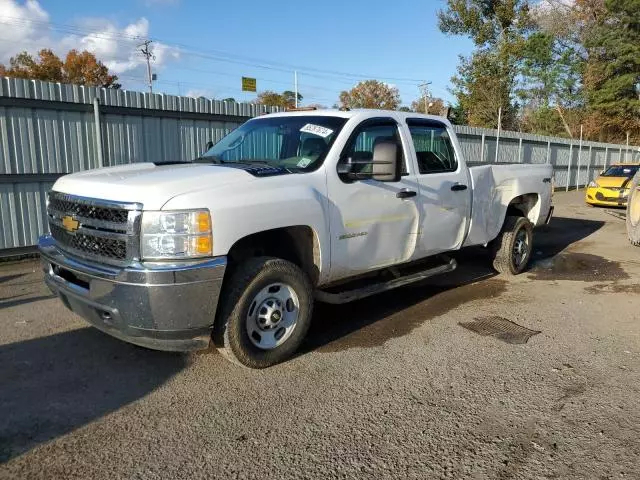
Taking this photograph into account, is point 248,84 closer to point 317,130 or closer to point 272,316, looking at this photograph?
point 317,130

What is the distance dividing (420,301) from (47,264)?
3.88 m

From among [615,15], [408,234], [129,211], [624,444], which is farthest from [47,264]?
[615,15]

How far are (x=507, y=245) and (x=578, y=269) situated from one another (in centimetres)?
168

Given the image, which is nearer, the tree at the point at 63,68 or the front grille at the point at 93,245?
the front grille at the point at 93,245

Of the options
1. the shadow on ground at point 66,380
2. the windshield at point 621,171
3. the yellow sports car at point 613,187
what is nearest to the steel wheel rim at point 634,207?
the yellow sports car at point 613,187

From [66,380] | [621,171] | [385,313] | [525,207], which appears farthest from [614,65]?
[66,380]

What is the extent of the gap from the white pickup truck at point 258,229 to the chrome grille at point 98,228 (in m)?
0.01

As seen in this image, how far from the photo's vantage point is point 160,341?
11.5 ft

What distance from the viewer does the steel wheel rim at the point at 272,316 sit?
12.8 ft

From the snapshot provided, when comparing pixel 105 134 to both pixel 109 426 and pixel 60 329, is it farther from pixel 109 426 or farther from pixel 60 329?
pixel 109 426

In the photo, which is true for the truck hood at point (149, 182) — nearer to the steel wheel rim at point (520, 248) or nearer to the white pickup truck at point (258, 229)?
the white pickup truck at point (258, 229)

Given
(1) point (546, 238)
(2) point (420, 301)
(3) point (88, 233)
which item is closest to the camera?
(3) point (88, 233)

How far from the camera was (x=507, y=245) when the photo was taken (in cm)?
703

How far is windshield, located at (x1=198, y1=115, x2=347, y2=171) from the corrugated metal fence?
12.4ft
